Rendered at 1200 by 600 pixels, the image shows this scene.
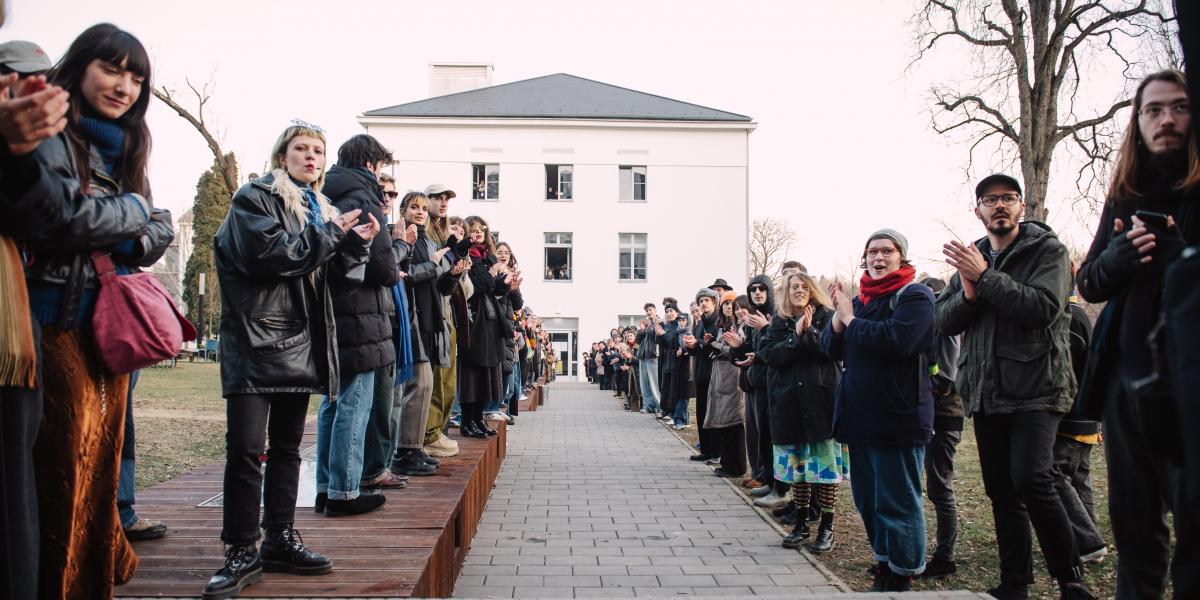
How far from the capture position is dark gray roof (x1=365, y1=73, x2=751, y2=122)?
4159 cm

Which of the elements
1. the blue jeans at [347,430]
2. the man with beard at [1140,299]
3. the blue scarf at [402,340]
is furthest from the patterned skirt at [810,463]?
the man with beard at [1140,299]

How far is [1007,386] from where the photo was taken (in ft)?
13.9

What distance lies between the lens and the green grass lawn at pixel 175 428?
7914 mm

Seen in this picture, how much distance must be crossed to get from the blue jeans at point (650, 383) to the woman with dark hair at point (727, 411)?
8932mm

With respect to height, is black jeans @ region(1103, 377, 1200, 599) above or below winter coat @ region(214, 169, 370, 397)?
below

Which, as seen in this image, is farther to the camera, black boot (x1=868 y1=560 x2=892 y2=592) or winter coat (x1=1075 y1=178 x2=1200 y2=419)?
black boot (x1=868 y1=560 x2=892 y2=592)

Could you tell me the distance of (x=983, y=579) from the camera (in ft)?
16.9

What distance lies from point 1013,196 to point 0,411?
4500 mm

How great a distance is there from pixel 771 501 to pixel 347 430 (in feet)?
15.4

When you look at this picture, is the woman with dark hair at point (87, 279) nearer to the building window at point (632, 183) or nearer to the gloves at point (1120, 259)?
the gloves at point (1120, 259)

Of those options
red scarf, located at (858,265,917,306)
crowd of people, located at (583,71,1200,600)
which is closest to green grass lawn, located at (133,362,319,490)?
crowd of people, located at (583,71,1200,600)

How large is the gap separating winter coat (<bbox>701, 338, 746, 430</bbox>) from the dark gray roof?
33.4 meters

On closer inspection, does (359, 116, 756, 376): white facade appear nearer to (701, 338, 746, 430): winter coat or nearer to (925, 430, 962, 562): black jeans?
(701, 338, 746, 430): winter coat

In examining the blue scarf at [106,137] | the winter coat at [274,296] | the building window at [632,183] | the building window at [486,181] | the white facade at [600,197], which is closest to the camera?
the blue scarf at [106,137]
